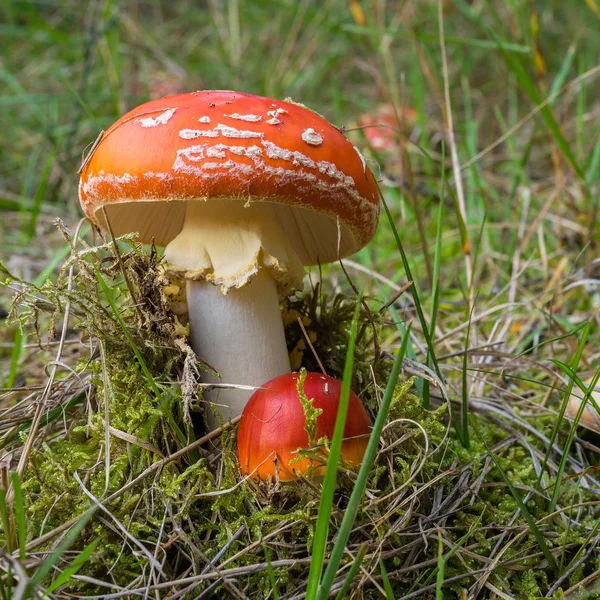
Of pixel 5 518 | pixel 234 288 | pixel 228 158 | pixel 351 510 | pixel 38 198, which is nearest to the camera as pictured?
pixel 351 510

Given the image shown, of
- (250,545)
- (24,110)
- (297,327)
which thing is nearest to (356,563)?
(250,545)

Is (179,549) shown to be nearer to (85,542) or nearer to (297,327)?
(85,542)

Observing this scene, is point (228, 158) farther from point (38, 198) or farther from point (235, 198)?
point (38, 198)

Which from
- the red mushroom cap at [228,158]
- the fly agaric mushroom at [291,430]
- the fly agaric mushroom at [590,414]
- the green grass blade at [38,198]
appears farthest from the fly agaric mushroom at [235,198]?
the green grass blade at [38,198]

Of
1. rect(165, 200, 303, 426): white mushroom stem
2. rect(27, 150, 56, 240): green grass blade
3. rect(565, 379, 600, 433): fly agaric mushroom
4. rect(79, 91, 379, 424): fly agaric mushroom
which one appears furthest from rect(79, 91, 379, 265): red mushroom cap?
rect(27, 150, 56, 240): green grass blade

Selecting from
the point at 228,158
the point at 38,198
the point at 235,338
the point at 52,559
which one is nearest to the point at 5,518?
the point at 52,559

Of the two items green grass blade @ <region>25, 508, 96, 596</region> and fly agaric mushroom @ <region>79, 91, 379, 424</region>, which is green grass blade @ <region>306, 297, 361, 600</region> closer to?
green grass blade @ <region>25, 508, 96, 596</region>
